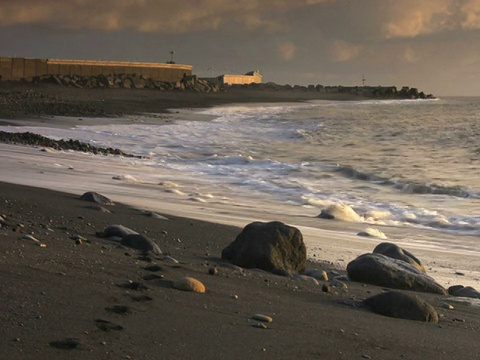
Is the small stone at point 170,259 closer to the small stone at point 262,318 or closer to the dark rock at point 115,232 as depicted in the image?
the dark rock at point 115,232

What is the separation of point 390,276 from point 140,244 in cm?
180

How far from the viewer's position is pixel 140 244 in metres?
5.72

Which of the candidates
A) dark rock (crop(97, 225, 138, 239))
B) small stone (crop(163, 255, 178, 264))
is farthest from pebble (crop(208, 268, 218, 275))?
dark rock (crop(97, 225, 138, 239))

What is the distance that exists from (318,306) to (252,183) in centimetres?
806

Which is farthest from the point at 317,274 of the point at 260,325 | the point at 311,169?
the point at 311,169

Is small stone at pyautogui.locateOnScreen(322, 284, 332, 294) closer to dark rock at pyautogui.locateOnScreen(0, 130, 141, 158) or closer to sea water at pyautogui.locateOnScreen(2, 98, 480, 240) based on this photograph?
sea water at pyautogui.locateOnScreen(2, 98, 480, 240)

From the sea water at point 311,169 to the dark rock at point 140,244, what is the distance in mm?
4236

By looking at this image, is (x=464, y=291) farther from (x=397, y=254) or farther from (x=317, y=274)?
(x=317, y=274)

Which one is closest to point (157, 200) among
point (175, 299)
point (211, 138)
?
point (175, 299)

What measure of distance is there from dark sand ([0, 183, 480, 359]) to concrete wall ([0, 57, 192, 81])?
57.6m

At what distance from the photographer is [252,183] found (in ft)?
41.7

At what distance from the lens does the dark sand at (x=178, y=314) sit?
3373mm

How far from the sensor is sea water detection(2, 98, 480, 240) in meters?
10.8

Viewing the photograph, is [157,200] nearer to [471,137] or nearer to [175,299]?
[175,299]
